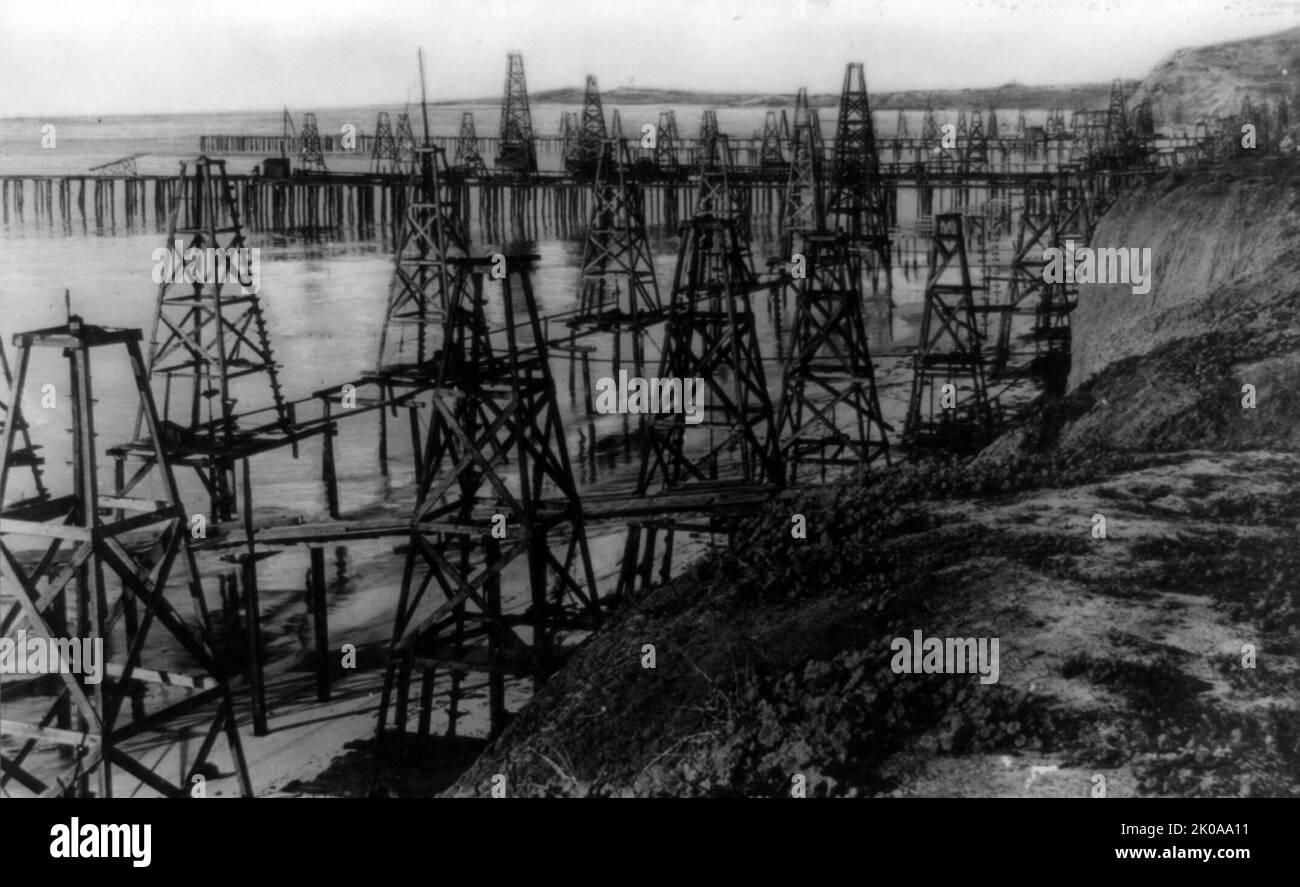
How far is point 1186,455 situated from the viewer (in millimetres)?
11039

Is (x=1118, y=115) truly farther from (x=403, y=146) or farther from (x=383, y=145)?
(x=383, y=145)

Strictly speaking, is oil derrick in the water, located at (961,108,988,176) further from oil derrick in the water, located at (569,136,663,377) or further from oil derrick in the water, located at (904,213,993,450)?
oil derrick in the water, located at (904,213,993,450)

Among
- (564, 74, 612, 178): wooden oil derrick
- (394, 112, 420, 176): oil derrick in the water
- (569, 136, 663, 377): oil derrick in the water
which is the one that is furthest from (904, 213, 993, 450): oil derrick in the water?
(394, 112, 420, 176): oil derrick in the water

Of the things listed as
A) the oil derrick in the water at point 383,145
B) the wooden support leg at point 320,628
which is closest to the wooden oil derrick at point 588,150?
the oil derrick in the water at point 383,145

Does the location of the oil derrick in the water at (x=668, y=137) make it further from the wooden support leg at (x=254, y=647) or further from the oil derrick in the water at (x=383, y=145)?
the wooden support leg at (x=254, y=647)

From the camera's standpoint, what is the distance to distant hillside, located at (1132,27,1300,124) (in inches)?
846

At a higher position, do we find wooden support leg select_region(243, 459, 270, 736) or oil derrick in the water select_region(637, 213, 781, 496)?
oil derrick in the water select_region(637, 213, 781, 496)

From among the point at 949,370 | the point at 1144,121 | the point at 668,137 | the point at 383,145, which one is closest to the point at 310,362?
the point at 949,370

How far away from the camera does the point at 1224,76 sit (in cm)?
2795

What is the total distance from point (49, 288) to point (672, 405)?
17318 mm

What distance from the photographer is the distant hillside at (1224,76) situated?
70.5 ft

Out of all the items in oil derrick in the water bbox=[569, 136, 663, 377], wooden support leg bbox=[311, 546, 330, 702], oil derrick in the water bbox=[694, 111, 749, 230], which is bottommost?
wooden support leg bbox=[311, 546, 330, 702]

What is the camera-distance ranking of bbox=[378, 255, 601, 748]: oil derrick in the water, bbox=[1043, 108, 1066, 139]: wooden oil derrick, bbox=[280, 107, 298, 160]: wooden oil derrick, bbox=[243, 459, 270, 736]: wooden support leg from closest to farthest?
bbox=[378, 255, 601, 748]: oil derrick in the water, bbox=[243, 459, 270, 736]: wooden support leg, bbox=[280, 107, 298, 160]: wooden oil derrick, bbox=[1043, 108, 1066, 139]: wooden oil derrick
